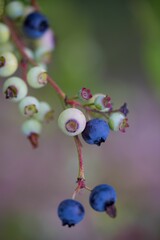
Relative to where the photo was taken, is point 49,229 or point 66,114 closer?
point 66,114

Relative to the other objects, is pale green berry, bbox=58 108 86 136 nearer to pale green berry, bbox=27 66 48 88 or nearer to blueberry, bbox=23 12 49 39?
pale green berry, bbox=27 66 48 88

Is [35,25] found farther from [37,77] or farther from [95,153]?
[95,153]

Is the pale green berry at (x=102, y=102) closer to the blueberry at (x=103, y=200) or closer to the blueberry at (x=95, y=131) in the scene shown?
the blueberry at (x=95, y=131)

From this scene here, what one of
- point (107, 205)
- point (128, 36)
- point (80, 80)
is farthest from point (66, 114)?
point (128, 36)

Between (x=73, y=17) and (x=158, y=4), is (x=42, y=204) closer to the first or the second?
(x=73, y=17)

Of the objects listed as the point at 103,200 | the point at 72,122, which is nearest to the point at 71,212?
the point at 103,200

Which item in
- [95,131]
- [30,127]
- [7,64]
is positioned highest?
[7,64]

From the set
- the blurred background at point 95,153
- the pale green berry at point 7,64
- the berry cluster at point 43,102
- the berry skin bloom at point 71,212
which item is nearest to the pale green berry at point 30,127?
the berry cluster at point 43,102
